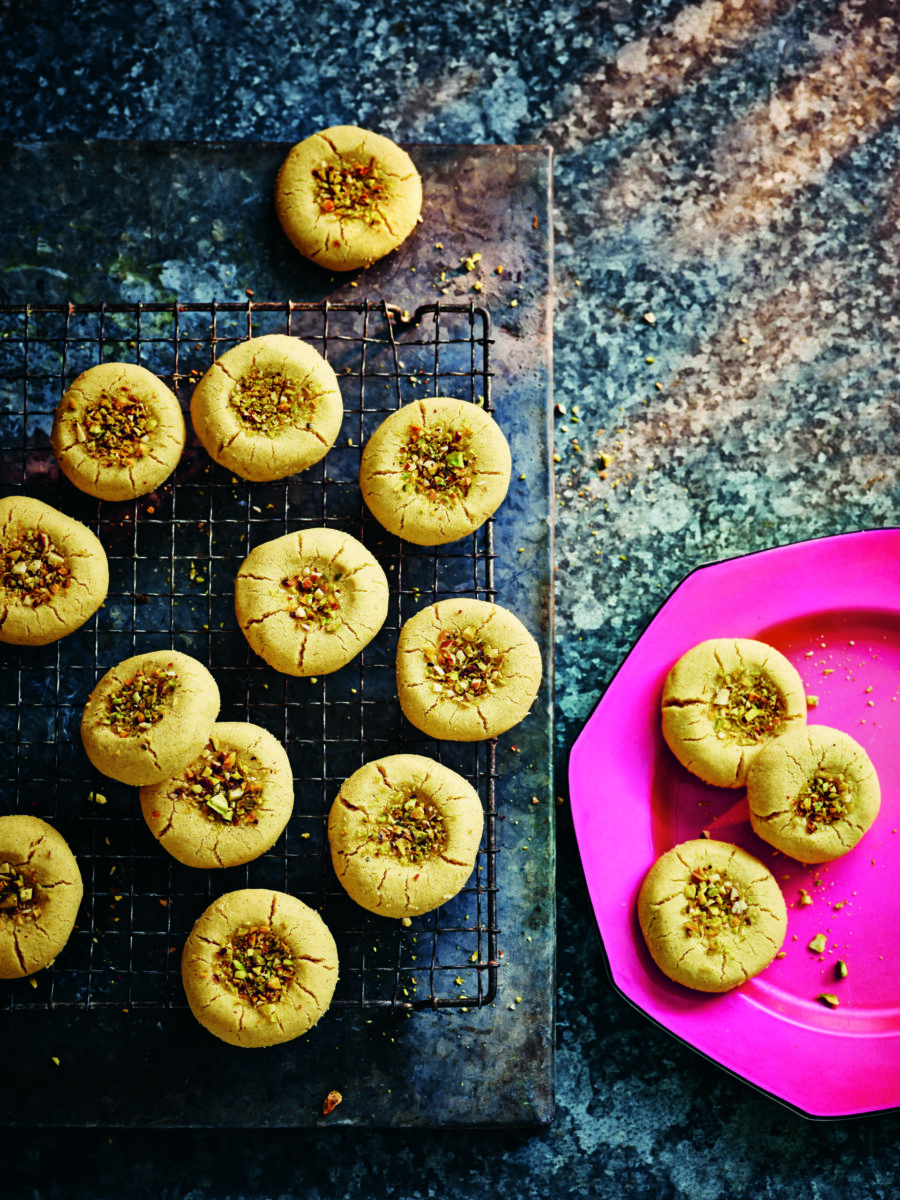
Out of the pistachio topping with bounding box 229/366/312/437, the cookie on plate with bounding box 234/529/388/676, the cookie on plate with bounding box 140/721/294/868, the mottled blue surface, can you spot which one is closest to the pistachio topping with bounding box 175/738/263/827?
the cookie on plate with bounding box 140/721/294/868

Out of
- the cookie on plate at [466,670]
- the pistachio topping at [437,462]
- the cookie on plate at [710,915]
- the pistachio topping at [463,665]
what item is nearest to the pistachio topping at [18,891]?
the cookie on plate at [466,670]

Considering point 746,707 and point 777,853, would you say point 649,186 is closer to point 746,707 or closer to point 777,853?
point 746,707

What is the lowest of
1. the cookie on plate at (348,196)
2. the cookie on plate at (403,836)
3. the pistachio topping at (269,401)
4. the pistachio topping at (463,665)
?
the cookie on plate at (403,836)

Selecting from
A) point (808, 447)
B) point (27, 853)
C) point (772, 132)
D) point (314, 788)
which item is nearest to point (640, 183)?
point (772, 132)

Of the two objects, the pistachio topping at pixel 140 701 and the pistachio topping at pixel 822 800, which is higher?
the pistachio topping at pixel 140 701

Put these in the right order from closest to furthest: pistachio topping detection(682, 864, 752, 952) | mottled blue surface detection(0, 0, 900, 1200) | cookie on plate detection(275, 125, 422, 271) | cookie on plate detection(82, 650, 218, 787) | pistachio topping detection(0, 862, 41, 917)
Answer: cookie on plate detection(82, 650, 218, 787) < pistachio topping detection(0, 862, 41, 917) < pistachio topping detection(682, 864, 752, 952) < cookie on plate detection(275, 125, 422, 271) < mottled blue surface detection(0, 0, 900, 1200)

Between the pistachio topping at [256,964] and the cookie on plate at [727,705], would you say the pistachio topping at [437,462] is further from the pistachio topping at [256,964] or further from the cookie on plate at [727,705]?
A: the pistachio topping at [256,964]

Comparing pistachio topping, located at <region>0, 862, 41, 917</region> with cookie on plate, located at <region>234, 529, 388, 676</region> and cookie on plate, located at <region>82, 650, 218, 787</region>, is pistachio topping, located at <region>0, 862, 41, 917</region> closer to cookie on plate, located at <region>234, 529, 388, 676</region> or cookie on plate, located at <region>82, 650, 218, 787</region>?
cookie on plate, located at <region>82, 650, 218, 787</region>

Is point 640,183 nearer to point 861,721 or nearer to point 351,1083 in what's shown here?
point 861,721
